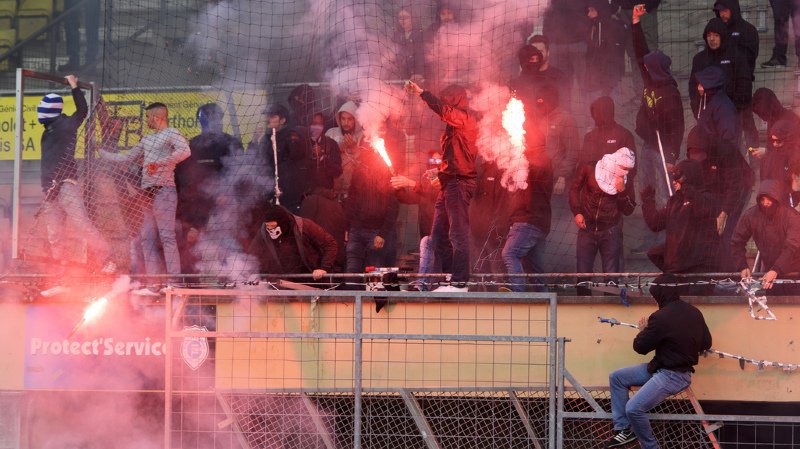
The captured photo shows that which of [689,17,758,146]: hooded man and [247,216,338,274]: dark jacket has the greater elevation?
[689,17,758,146]: hooded man

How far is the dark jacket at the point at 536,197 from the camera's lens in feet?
34.7

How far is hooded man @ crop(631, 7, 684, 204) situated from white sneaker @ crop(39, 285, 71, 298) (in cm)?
622

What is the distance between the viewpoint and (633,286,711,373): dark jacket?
8.63 meters

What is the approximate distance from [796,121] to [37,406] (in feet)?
26.8

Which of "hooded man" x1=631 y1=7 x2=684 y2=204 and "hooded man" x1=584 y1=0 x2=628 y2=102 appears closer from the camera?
"hooded man" x1=631 y1=7 x2=684 y2=204

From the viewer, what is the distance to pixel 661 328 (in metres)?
8.64

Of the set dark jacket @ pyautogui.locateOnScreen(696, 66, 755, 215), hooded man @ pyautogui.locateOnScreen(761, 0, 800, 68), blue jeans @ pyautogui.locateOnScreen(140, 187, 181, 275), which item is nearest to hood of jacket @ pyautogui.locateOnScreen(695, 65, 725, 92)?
dark jacket @ pyautogui.locateOnScreen(696, 66, 755, 215)

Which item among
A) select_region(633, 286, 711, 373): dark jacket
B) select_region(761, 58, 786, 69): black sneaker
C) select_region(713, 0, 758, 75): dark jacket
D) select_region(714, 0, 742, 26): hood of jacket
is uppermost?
select_region(714, 0, 742, 26): hood of jacket

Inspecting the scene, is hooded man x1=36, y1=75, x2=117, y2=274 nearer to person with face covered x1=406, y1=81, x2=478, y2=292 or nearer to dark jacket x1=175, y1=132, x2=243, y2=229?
dark jacket x1=175, y1=132, x2=243, y2=229

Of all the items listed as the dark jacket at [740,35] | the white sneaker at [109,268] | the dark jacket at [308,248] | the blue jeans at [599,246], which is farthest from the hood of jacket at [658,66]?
the white sneaker at [109,268]

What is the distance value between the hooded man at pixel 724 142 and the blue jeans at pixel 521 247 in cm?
193

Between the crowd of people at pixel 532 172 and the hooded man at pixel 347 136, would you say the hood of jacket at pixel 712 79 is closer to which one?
the crowd of people at pixel 532 172

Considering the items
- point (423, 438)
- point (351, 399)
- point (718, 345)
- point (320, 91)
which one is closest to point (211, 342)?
point (351, 399)

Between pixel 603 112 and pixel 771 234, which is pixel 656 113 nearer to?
pixel 603 112
